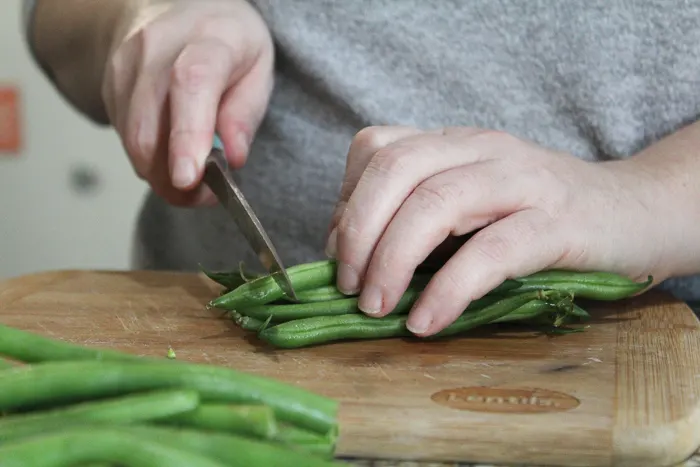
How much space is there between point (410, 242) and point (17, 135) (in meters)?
3.30

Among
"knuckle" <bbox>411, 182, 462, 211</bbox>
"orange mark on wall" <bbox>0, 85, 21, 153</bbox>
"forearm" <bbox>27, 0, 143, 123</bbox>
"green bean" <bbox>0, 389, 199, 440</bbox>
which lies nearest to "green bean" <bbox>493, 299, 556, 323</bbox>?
"knuckle" <bbox>411, 182, 462, 211</bbox>

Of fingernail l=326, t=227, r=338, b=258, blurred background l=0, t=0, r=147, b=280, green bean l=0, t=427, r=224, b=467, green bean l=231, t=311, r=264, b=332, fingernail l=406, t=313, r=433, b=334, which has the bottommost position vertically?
blurred background l=0, t=0, r=147, b=280

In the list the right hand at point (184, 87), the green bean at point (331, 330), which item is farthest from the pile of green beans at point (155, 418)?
the right hand at point (184, 87)

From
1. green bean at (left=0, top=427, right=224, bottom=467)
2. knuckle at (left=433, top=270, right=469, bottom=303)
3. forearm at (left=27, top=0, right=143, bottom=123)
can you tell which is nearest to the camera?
green bean at (left=0, top=427, right=224, bottom=467)

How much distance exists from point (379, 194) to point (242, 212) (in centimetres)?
30

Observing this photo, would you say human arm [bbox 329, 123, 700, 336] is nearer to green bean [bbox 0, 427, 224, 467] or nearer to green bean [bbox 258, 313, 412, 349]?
green bean [bbox 258, 313, 412, 349]

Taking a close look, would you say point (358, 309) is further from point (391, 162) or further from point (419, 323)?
point (391, 162)

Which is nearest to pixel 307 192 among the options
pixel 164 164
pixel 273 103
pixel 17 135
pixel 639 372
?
pixel 273 103

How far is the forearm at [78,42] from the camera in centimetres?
212

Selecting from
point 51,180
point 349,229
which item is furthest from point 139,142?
point 51,180

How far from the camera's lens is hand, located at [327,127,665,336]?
1.37m

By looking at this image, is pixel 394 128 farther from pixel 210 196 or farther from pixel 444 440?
pixel 444 440

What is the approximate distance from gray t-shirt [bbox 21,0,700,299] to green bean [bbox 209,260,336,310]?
597 mm

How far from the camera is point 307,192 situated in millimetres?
2102
